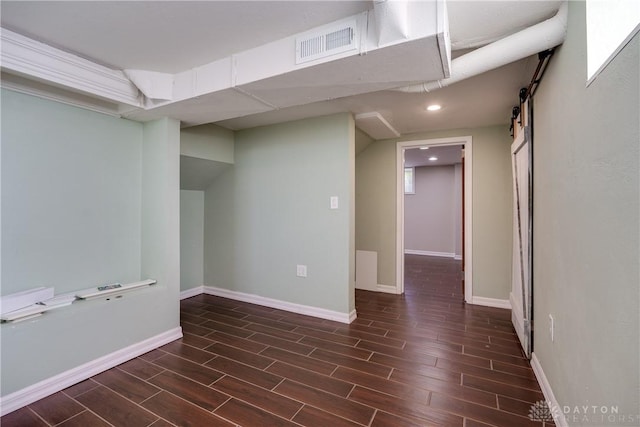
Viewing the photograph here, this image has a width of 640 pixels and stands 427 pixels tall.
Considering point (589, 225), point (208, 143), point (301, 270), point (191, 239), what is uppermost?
point (208, 143)

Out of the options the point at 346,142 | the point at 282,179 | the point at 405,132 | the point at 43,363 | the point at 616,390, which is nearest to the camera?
the point at 616,390

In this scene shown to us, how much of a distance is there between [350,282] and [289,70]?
207 centimetres

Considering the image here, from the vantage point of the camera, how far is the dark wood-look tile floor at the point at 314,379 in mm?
1586

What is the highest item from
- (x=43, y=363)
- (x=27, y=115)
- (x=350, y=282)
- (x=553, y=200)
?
(x=27, y=115)

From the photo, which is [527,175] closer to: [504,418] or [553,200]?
[553,200]

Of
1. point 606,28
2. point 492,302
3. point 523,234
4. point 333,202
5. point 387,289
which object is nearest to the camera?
point 606,28

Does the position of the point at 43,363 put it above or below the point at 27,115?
below

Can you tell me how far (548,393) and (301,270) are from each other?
217 centimetres

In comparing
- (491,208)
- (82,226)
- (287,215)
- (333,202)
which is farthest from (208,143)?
(491,208)

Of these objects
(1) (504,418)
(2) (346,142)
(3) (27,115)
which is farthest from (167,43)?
(1) (504,418)

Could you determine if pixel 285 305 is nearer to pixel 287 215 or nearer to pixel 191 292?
pixel 287 215

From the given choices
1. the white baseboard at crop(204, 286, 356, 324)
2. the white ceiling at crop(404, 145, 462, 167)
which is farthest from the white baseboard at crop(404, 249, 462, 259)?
the white baseboard at crop(204, 286, 356, 324)

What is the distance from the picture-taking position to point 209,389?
1820 mm

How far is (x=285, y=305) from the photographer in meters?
3.24
